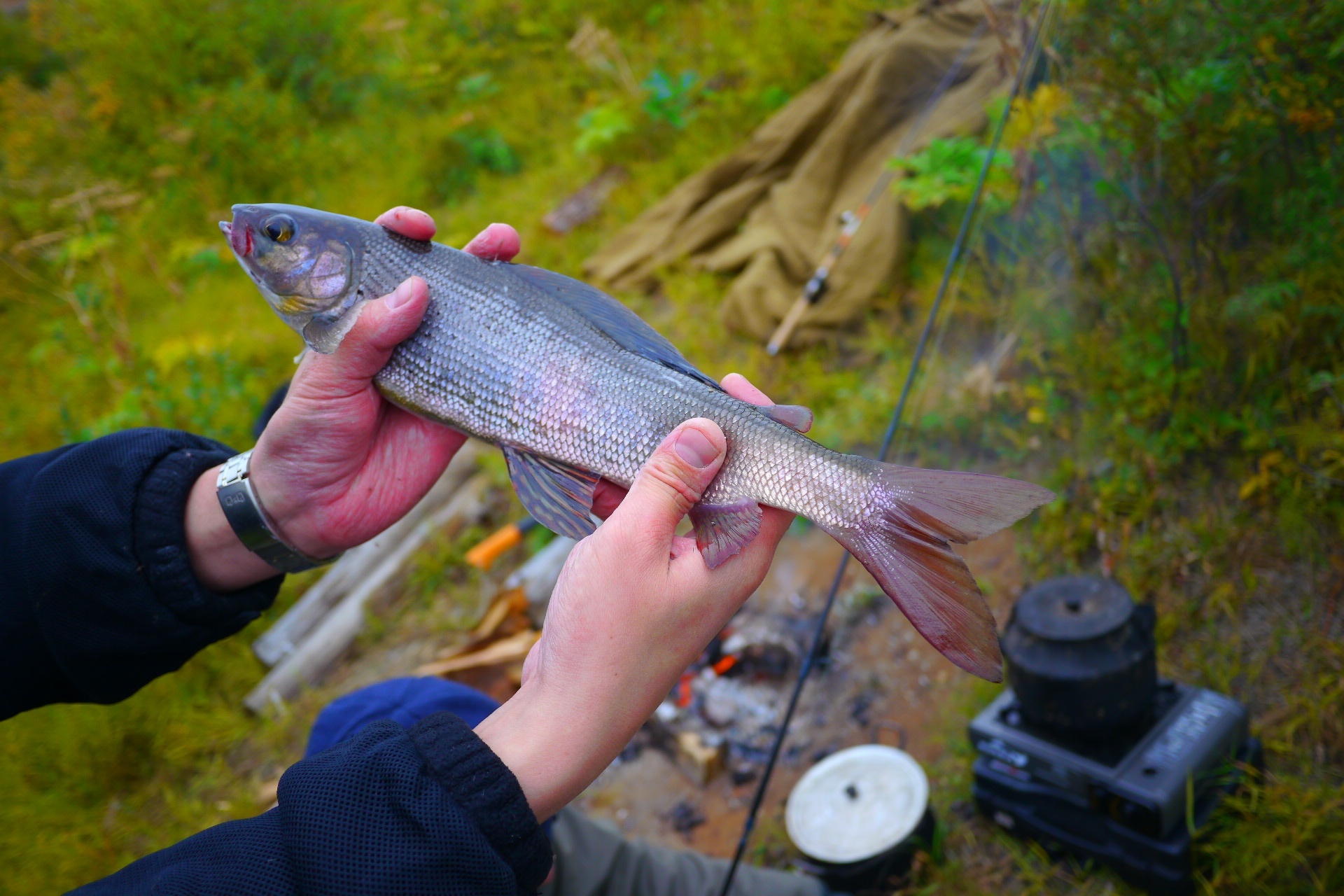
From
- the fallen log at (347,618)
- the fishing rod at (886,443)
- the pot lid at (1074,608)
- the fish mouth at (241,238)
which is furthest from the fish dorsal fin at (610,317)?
A: the fallen log at (347,618)

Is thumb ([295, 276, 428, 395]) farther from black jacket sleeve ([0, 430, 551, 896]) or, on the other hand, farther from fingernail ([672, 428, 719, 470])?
fingernail ([672, 428, 719, 470])

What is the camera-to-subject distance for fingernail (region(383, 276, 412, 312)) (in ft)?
6.33

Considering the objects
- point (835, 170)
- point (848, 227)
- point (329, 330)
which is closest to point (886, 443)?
point (329, 330)

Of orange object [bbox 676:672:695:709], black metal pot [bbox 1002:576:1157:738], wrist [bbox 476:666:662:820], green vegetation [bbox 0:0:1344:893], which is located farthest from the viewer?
orange object [bbox 676:672:695:709]

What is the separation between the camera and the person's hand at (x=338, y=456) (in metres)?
1.98

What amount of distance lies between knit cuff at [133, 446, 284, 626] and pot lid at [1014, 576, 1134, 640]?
264cm

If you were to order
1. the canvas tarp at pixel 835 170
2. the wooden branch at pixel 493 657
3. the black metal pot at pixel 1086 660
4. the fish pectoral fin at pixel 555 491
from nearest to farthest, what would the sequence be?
the fish pectoral fin at pixel 555 491, the black metal pot at pixel 1086 660, the wooden branch at pixel 493 657, the canvas tarp at pixel 835 170

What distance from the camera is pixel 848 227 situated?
5543mm

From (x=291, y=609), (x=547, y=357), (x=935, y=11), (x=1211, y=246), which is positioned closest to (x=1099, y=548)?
(x=1211, y=246)

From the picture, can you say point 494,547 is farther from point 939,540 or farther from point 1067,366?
point 939,540

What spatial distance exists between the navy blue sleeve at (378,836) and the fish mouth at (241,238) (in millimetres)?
1308

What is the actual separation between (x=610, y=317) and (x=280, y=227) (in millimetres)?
853

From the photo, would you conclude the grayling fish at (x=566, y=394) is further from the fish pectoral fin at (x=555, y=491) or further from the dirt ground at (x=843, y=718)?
the dirt ground at (x=843, y=718)

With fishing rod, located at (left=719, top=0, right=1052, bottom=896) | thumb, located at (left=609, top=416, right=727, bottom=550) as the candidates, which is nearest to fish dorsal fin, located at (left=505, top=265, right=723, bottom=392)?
thumb, located at (left=609, top=416, right=727, bottom=550)
